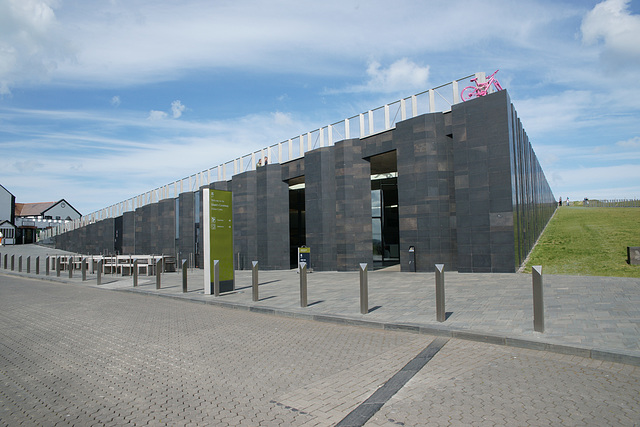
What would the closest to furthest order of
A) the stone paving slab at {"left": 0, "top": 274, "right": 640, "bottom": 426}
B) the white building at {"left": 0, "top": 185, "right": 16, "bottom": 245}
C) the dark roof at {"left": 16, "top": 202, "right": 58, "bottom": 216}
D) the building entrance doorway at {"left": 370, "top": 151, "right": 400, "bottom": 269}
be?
the stone paving slab at {"left": 0, "top": 274, "right": 640, "bottom": 426}, the building entrance doorway at {"left": 370, "top": 151, "right": 400, "bottom": 269}, the white building at {"left": 0, "top": 185, "right": 16, "bottom": 245}, the dark roof at {"left": 16, "top": 202, "right": 58, "bottom": 216}

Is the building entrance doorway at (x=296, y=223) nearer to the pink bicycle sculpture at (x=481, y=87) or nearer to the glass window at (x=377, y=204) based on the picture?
the glass window at (x=377, y=204)

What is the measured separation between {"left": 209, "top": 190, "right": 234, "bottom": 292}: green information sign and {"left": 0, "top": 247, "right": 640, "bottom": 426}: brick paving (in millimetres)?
3506

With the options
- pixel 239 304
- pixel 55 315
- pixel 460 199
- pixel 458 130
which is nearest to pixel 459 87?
pixel 458 130

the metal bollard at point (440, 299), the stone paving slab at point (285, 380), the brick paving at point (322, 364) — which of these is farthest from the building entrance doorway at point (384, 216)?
the stone paving slab at point (285, 380)

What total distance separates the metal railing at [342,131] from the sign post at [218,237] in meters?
10.2

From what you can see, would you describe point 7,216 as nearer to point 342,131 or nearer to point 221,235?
point 342,131

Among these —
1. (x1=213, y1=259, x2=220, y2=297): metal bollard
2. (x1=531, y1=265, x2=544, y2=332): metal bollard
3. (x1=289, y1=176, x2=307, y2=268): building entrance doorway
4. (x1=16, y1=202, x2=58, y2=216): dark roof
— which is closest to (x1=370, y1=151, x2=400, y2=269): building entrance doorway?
(x1=289, y1=176, x2=307, y2=268): building entrance doorway

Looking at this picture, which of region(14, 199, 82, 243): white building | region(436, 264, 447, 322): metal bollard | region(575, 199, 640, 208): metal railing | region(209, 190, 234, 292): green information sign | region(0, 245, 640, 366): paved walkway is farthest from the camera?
region(14, 199, 82, 243): white building

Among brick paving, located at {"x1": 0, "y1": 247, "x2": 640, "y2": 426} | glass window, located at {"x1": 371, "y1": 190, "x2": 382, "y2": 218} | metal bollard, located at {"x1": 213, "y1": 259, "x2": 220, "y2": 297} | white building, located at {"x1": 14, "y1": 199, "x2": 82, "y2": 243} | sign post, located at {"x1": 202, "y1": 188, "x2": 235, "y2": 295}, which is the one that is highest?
white building, located at {"x1": 14, "y1": 199, "x2": 82, "y2": 243}

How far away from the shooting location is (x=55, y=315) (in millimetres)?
10570

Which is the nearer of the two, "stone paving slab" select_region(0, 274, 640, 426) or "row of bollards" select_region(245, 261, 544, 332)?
"stone paving slab" select_region(0, 274, 640, 426)

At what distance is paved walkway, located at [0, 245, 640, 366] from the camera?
654cm

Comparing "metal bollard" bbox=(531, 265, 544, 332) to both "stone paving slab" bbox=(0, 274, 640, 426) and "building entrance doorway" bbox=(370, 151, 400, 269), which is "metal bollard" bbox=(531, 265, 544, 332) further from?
"building entrance doorway" bbox=(370, 151, 400, 269)

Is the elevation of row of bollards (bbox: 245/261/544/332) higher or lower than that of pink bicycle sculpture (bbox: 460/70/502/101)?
lower
